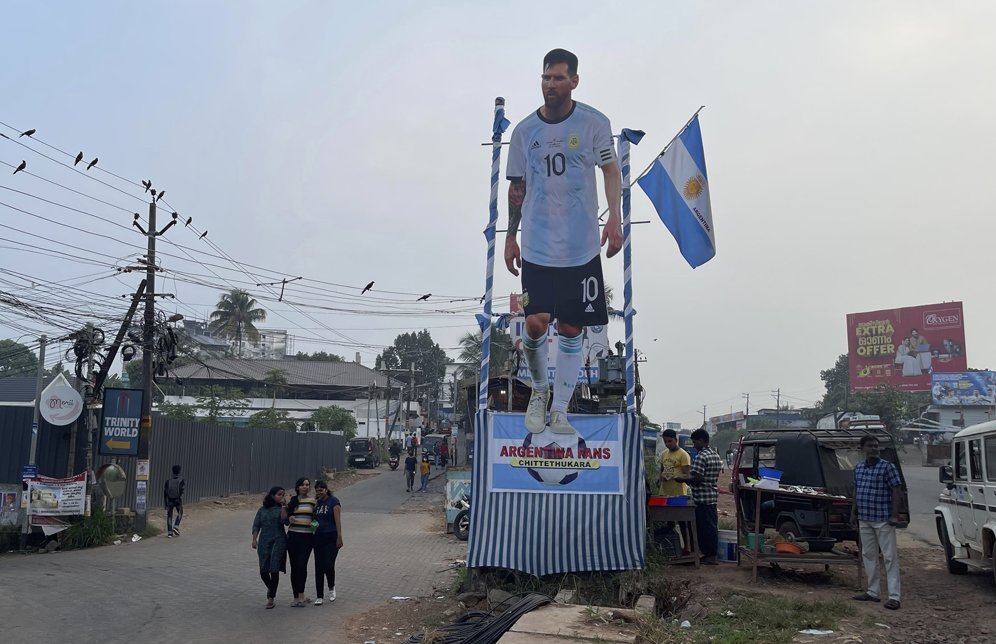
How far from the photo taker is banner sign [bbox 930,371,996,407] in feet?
184

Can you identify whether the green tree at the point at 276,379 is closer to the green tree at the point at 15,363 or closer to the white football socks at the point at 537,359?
the green tree at the point at 15,363

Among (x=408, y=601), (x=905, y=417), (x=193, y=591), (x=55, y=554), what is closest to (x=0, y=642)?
(x=193, y=591)

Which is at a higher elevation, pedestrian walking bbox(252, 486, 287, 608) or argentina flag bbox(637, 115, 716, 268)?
argentina flag bbox(637, 115, 716, 268)

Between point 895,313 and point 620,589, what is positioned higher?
point 895,313

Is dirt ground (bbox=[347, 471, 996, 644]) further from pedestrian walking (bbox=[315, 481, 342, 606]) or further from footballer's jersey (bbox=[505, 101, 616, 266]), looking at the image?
footballer's jersey (bbox=[505, 101, 616, 266])

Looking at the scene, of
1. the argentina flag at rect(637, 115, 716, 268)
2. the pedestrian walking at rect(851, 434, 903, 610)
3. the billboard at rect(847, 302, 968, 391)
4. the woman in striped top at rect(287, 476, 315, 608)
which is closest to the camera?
the pedestrian walking at rect(851, 434, 903, 610)

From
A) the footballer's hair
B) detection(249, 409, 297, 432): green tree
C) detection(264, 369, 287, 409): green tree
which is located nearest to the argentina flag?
the footballer's hair

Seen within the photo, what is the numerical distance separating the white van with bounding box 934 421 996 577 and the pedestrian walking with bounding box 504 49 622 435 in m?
4.83

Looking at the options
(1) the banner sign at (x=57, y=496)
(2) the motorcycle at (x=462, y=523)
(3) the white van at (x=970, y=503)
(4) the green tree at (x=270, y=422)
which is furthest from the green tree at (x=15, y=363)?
(3) the white van at (x=970, y=503)

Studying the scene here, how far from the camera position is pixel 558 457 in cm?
1018

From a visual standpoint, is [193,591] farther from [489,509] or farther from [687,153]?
[687,153]

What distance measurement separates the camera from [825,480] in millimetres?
11961

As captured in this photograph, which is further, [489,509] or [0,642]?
[489,509]

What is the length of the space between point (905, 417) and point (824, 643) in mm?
61510
